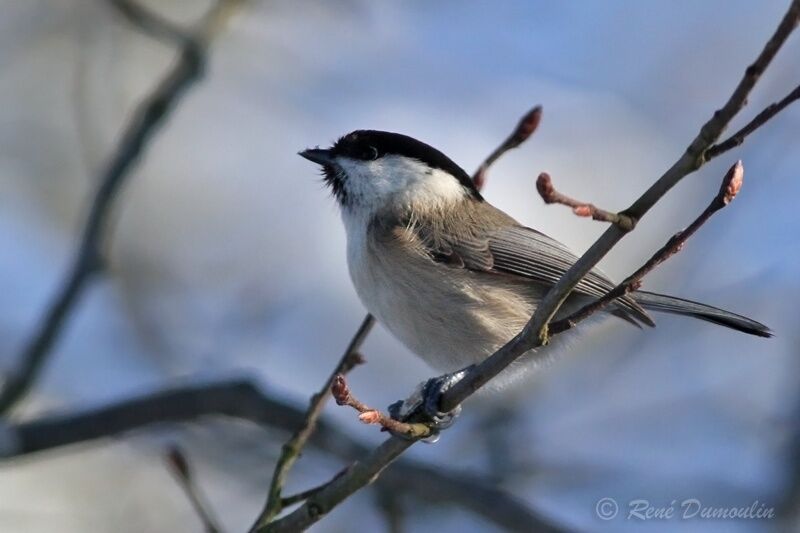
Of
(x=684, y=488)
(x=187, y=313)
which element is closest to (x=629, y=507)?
(x=684, y=488)

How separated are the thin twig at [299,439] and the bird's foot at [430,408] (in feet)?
0.68

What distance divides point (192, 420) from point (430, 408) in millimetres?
1335

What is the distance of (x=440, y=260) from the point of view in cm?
312

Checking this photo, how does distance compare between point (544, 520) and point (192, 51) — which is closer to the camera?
point (544, 520)

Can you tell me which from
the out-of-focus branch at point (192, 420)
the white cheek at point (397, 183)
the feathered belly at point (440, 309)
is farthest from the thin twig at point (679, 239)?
the out-of-focus branch at point (192, 420)

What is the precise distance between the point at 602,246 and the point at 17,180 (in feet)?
17.2

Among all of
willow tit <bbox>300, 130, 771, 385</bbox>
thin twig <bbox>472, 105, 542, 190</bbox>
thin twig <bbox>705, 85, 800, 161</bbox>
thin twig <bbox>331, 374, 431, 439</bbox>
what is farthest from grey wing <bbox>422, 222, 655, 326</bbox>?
thin twig <bbox>705, 85, 800, 161</bbox>

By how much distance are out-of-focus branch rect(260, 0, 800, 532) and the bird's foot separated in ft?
0.12

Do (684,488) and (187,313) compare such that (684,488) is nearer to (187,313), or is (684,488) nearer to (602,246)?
(602,246)

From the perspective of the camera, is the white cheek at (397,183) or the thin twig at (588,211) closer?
the thin twig at (588,211)

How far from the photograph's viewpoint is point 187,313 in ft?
18.7

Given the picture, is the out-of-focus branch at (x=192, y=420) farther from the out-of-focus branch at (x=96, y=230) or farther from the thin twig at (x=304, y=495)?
the thin twig at (x=304, y=495)

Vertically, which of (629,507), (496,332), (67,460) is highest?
(496,332)

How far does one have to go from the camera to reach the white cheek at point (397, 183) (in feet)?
10.9
